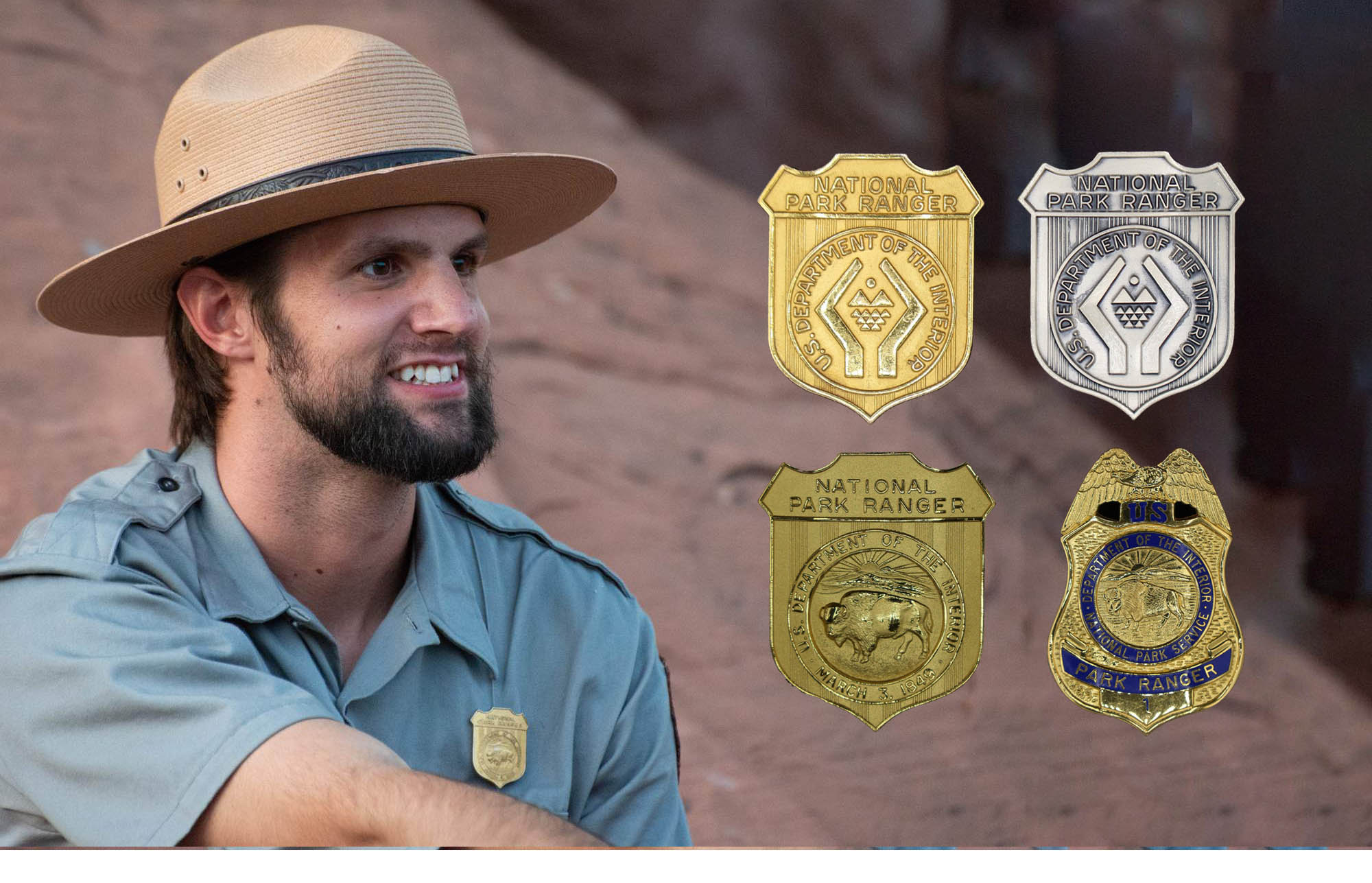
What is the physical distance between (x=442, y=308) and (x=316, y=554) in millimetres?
390

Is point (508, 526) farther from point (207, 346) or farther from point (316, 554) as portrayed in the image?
point (207, 346)

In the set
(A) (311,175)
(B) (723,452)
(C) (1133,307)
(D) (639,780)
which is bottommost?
(D) (639,780)

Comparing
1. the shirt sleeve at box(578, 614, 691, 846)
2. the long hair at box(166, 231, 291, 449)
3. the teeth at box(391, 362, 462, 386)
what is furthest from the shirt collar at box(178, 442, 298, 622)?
the shirt sleeve at box(578, 614, 691, 846)

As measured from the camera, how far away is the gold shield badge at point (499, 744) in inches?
75.8

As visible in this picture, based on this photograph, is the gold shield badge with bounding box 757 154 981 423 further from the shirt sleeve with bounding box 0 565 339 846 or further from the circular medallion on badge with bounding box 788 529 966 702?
the shirt sleeve with bounding box 0 565 339 846

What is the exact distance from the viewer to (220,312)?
1.88m

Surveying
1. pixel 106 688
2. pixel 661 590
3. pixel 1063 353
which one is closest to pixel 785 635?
pixel 661 590

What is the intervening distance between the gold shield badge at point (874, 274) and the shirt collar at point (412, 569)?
0.72 metres

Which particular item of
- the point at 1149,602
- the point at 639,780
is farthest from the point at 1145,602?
the point at 639,780

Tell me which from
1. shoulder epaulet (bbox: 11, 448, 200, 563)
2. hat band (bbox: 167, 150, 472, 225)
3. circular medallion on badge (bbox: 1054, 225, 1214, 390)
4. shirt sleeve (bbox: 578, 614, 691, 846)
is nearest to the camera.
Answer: shoulder epaulet (bbox: 11, 448, 200, 563)

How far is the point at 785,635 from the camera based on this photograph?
93.5 inches

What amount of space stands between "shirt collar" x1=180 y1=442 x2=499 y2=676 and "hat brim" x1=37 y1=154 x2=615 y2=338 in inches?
10.2

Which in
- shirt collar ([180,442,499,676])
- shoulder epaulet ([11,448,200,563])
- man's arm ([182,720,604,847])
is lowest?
man's arm ([182,720,604,847])

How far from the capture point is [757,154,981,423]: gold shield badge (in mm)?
2344
